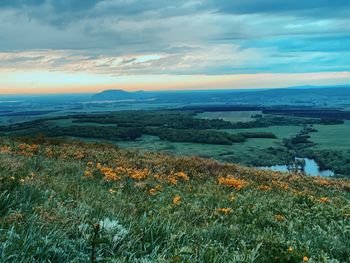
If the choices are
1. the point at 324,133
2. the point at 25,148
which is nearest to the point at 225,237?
the point at 25,148

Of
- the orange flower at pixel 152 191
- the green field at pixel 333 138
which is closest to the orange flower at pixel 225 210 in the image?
the orange flower at pixel 152 191

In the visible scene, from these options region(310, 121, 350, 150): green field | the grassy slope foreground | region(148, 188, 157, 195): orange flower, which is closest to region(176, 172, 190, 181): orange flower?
the grassy slope foreground

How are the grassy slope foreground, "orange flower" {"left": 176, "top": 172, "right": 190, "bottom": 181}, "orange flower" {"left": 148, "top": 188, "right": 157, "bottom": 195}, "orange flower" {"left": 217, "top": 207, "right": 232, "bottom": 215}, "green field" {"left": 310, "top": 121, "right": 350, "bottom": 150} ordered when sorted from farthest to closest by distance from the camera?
"green field" {"left": 310, "top": 121, "right": 350, "bottom": 150}
"orange flower" {"left": 176, "top": 172, "right": 190, "bottom": 181}
"orange flower" {"left": 148, "top": 188, "right": 157, "bottom": 195}
"orange flower" {"left": 217, "top": 207, "right": 232, "bottom": 215}
the grassy slope foreground

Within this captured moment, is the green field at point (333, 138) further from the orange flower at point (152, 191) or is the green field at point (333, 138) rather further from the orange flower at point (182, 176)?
the orange flower at point (152, 191)

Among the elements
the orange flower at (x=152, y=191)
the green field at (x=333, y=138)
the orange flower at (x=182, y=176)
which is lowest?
the green field at (x=333, y=138)

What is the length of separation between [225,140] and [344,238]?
85.1 m

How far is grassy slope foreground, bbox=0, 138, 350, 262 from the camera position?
4.71 m

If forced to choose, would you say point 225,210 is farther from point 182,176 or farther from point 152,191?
point 182,176

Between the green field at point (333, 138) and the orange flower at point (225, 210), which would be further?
the green field at point (333, 138)

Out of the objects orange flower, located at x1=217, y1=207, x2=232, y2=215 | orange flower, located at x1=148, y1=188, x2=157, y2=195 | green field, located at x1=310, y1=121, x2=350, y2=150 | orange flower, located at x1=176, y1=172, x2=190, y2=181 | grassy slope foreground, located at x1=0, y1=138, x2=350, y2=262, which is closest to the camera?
grassy slope foreground, located at x1=0, y1=138, x2=350, y2=262

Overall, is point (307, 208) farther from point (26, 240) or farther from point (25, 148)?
point (25, 148)

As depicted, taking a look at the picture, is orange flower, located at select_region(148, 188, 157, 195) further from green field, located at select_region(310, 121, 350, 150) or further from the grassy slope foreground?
green field, located at select_region(310, 121, 350, 150)

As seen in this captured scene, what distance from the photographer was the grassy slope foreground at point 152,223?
4711 mm

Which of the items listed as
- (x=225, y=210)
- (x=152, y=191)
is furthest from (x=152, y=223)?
(x=152, y=191)
